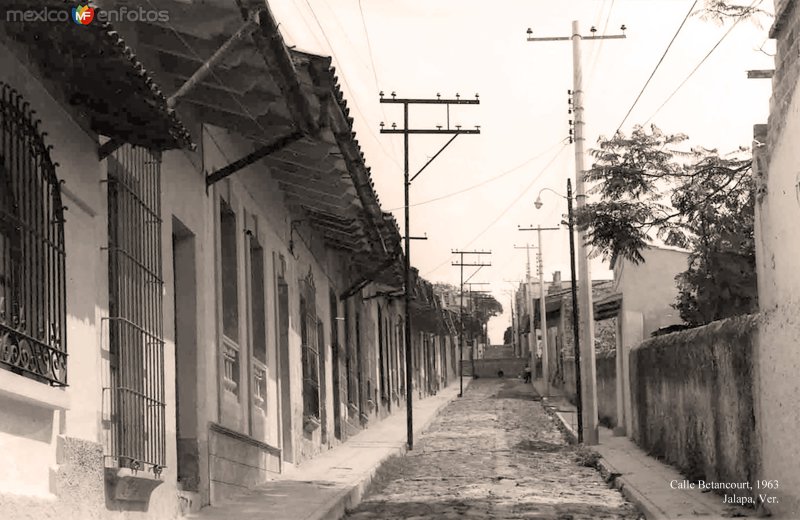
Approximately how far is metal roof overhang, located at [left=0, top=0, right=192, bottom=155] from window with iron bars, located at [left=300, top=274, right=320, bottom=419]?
9867mm

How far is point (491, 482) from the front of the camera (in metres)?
15.0

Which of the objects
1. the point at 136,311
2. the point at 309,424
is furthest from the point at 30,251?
the point at 309,424

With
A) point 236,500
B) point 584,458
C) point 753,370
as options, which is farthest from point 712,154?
point 236,500

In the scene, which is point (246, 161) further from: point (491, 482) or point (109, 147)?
point (491, 482)

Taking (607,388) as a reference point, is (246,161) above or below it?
above

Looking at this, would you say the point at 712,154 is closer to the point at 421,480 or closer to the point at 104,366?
the point at 421,480

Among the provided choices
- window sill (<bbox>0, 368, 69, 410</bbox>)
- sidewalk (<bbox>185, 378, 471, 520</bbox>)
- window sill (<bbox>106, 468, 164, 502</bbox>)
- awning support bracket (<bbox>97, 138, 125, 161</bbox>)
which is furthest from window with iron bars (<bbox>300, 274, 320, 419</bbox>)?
window sill (<bbox>0, 368, 69, 410</bbox>)

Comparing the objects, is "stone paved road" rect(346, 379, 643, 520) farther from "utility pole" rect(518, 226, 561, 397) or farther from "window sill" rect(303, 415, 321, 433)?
"utility pole" rect(518, 226, 561, 397)

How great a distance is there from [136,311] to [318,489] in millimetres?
4659

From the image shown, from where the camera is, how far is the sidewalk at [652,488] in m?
11.2

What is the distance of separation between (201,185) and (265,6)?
3247 millimetres

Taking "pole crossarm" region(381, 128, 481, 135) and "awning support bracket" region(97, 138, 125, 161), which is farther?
"pole crossarm" region(381, 128, 481, 135)

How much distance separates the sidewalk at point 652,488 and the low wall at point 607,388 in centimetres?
291

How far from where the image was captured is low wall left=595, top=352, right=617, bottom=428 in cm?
2550
